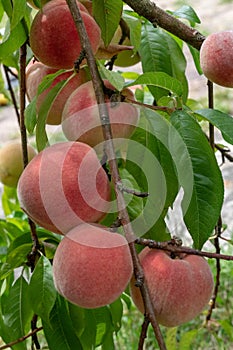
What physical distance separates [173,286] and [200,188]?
106 mm

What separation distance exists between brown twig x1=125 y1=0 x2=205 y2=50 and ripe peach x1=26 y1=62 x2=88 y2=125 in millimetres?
129

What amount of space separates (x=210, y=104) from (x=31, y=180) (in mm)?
392

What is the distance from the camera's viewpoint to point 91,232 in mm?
512

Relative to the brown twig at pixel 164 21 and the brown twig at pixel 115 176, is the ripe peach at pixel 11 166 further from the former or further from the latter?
the brown twig at pixel 115 176

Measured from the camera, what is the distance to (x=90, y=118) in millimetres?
604

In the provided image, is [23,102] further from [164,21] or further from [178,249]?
[178,249]

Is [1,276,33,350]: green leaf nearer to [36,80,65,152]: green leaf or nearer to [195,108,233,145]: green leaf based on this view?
[36,80,65,152]: green leaf

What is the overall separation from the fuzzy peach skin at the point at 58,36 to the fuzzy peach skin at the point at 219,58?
0.13 m

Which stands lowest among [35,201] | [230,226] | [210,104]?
[230,226]

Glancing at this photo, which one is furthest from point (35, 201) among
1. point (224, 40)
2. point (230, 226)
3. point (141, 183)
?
point (230, 226)

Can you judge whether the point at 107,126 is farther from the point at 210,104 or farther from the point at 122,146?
the point at 210,104

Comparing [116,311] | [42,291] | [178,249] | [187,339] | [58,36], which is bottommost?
[187,339]

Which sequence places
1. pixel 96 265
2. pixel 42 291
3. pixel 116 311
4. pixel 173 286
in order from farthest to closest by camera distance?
pixel 116 311, pixel 42 291, pixel 173 286, pixel 96 265

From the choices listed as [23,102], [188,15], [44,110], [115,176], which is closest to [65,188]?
[115,176]
